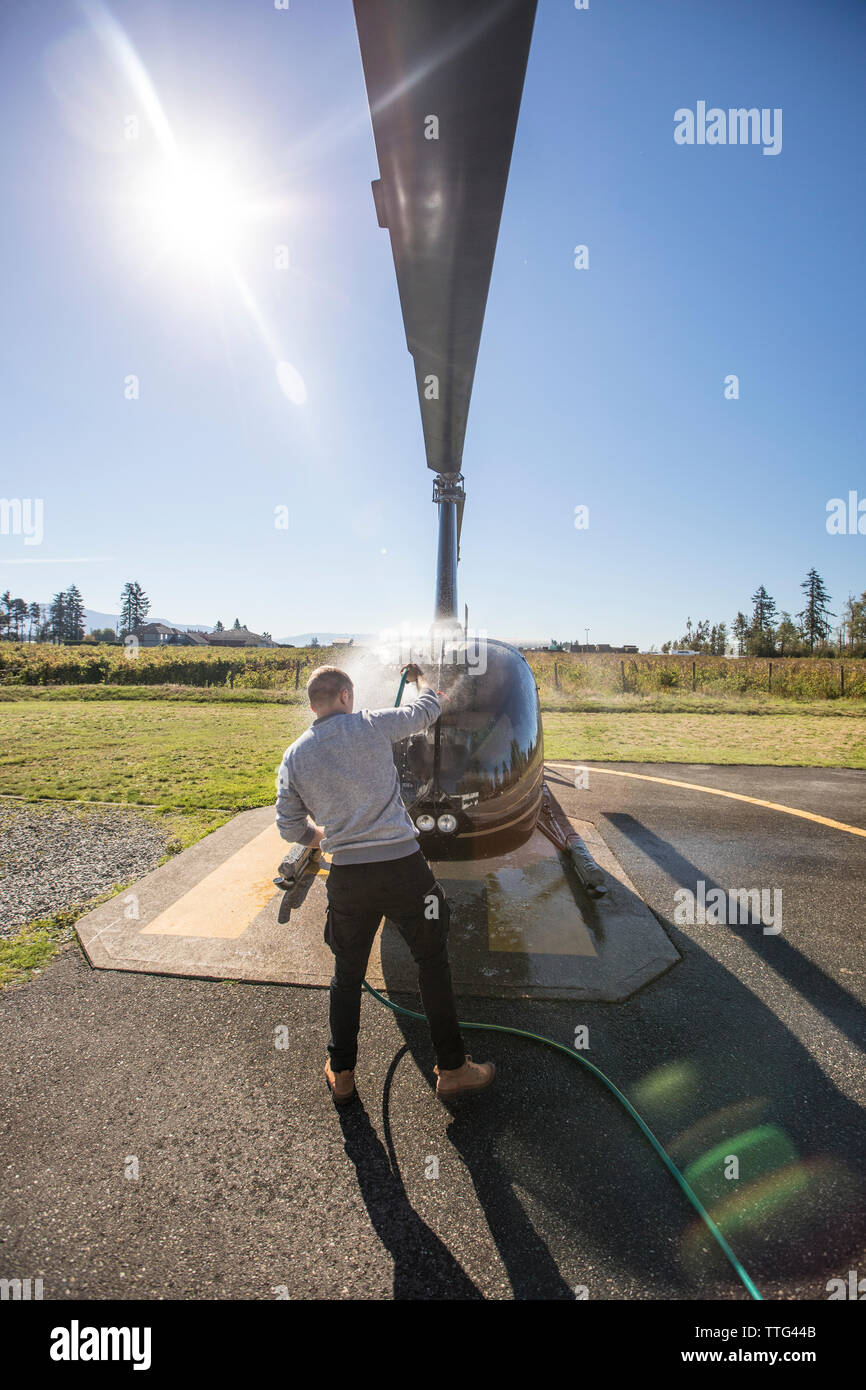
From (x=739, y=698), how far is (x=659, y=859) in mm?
17949

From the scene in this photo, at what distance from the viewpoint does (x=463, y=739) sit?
155 inches

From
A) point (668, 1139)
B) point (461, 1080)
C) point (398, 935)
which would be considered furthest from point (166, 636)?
point (668, 1139)

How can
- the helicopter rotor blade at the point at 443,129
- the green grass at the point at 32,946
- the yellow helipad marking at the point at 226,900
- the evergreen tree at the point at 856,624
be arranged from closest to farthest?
the helicopter rotor blade at the point at 443,129
the green grass at the point at 32,946
the yellow helipad marking at the point at 226,900
the evergreen tree at the point at 856,624

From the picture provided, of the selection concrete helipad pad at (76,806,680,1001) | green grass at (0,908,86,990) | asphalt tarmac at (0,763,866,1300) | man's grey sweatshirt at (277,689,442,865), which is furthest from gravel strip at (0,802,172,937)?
man's grey sweatshirt at (277,689,442,865)

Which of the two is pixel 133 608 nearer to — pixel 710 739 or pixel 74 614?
pixel 74 614

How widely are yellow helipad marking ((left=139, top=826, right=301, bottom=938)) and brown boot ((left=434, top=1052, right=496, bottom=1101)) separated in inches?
87.2

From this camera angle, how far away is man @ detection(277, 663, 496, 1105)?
2.83m

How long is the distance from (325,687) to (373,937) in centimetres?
127

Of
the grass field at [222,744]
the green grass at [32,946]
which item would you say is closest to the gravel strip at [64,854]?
the green grass at [32,946]

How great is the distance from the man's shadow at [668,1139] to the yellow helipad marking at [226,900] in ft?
5.31

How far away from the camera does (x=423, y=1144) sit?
260cm

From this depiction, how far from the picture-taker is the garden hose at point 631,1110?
2.02m

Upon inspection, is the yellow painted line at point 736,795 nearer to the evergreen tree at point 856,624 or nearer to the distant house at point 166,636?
the evergreen tree at point 856,624
